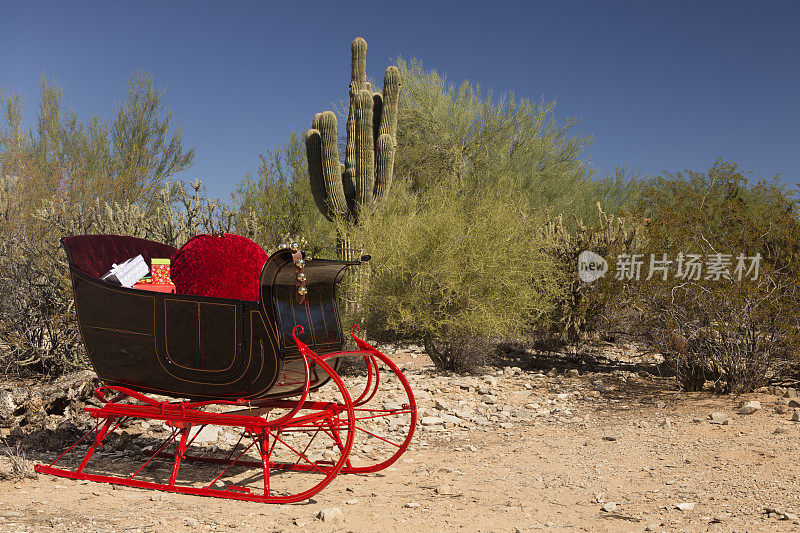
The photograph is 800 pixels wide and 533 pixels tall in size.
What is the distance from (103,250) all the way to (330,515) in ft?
8.19

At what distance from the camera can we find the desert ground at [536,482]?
347 cm

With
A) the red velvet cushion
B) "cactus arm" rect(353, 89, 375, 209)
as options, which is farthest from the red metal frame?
"cactus arm" rect(353, 89, 375, 209)

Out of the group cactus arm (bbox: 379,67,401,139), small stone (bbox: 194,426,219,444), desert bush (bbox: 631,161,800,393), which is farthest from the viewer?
cactus arm (bbox: 379,67,401,139)

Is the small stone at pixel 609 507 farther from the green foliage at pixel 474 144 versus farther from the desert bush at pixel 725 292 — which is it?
the green foliage at pixel 474 144

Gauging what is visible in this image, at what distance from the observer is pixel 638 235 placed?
1065 cm

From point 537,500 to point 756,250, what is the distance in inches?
183

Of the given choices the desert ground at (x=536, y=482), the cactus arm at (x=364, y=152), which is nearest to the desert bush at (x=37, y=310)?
the desert ground at (x=536, y=482)

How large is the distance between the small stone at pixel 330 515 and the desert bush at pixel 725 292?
15.7ft

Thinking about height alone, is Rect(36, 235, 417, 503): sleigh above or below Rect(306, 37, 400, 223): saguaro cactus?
below

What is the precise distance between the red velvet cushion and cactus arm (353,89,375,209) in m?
7.79

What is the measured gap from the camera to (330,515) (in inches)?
137

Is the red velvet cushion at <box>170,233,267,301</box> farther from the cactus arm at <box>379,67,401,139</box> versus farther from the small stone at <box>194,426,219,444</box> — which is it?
the cactus arm at <box>379,67,401,139</box>

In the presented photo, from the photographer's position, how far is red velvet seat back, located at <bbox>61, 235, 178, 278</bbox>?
434cm

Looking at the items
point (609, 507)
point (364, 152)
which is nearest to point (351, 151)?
point (364, 152)
